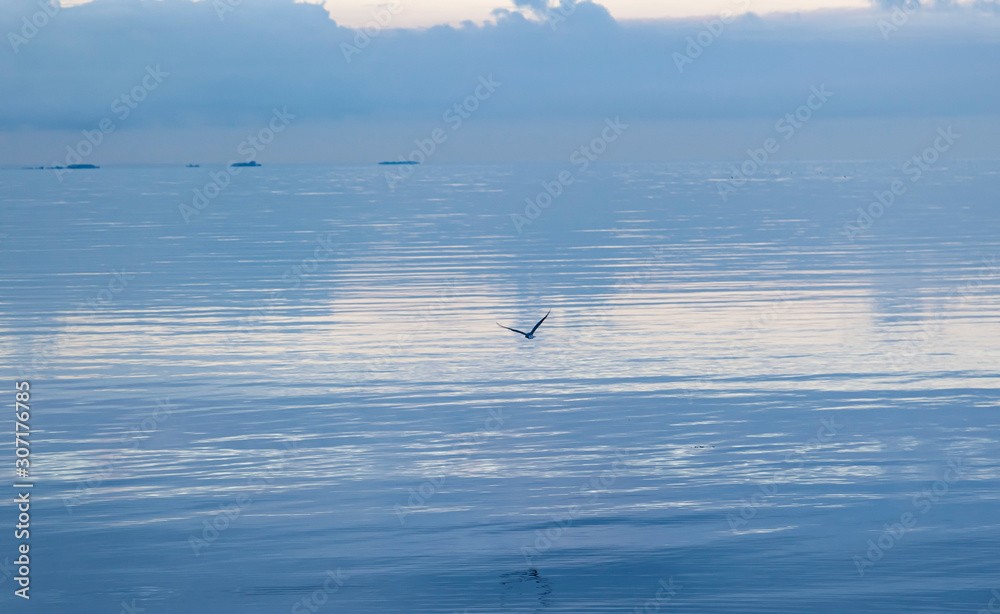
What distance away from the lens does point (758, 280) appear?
40281mm

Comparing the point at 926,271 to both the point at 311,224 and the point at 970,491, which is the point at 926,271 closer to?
the point at 970,491

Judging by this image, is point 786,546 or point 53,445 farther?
point 53,445

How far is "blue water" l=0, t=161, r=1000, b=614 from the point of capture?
14.0 metres

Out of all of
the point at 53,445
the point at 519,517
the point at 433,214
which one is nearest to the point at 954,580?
the point at 519,517

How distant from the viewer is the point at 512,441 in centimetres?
1964

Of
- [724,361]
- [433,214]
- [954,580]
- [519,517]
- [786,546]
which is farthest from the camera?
[433,214]

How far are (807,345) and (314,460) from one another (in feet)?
45.0

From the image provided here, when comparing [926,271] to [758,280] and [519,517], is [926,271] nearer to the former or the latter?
[758,280]

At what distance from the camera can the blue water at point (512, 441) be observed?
45.9 ft

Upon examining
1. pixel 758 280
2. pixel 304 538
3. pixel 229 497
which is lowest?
pixel 304 538

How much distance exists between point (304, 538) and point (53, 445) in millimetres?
6547

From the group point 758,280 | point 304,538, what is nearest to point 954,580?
point 304,538

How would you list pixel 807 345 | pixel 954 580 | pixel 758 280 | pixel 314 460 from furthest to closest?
1. pixel 758 280
2. pixel 807 345
3. pixel 314 460
4. pixel 954 580

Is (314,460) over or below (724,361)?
below
